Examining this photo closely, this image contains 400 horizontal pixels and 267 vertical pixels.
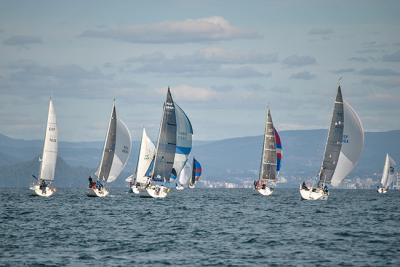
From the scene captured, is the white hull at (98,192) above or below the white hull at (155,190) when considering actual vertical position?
below

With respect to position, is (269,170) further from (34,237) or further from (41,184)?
(34,237)

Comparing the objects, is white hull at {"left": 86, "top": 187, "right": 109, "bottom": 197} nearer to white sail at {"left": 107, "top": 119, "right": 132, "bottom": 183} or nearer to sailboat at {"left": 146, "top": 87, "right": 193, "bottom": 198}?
white sail at {"left": 107, "top": 119, "right": 132, "bottom": 183}

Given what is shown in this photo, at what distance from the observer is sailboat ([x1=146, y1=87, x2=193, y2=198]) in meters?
98.2

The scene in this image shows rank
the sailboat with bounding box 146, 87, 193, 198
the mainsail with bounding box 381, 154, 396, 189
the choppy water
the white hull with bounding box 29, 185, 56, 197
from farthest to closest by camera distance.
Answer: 1. the mainsail with bounding box 381, 154, 396, 189
2. the white hull with bounding box 29, 185, 56, 197
3. the sailboat with bounding box 146, 87, 193, 198
4. the choppy water

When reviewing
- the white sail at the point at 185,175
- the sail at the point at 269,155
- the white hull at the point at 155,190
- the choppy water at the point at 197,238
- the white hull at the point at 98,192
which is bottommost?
the choppy water at the point at 197,238

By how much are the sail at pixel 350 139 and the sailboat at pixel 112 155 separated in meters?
27.6

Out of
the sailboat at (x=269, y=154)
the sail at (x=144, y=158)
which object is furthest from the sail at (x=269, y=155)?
the sail at (x=144, y=158)

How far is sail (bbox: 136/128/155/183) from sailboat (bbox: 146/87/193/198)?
334 inches

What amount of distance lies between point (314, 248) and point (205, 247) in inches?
231

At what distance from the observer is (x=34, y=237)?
53.9 metres

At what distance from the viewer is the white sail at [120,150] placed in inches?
4281

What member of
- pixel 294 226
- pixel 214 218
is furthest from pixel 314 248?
pixel 214 218

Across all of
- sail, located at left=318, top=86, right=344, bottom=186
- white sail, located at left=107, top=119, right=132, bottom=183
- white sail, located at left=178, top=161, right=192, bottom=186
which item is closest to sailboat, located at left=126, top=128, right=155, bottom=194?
white sail, located at left=107, top=119, right=132, bottom=183

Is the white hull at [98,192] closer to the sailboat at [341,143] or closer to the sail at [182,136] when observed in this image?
the sail at [182,136]
